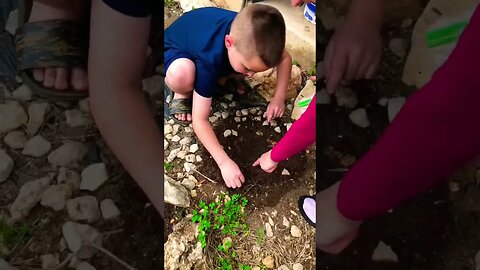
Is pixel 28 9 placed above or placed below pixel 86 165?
above

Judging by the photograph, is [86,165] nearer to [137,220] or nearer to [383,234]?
[137,220]

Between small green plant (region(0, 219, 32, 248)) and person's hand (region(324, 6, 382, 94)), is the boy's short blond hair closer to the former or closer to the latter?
person's hand (region(324, 6, 382, 94))

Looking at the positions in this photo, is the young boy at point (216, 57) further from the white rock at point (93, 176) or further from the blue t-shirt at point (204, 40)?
the white rock at point (93, 176)

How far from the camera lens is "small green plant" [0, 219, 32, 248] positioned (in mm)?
509

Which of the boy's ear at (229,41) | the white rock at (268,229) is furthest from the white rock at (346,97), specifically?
the white rock at (268,229)

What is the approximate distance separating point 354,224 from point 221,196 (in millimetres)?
450

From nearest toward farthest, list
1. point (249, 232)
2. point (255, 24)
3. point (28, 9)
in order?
point (28, 9) < point (255, 24) < point (249, 232)

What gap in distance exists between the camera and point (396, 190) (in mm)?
471

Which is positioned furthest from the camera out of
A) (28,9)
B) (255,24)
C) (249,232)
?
(249,232)

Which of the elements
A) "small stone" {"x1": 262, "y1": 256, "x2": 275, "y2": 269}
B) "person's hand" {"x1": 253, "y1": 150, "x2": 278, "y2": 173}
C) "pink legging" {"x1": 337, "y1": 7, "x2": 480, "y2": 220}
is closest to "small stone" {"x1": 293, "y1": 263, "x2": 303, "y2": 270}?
"small stone" {"x1": 262, "y1": 256, "x2": 275, "y2": 269}

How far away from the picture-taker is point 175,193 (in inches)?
35.6

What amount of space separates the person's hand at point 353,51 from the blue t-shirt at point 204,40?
14.3 inches

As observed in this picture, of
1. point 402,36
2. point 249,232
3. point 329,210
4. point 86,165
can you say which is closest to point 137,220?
point 86,165

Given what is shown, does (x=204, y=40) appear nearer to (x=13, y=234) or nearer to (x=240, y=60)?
(x=240, y=60)
